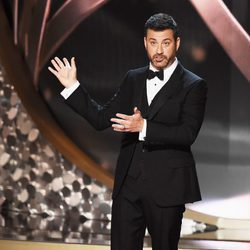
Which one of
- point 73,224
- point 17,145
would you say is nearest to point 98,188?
point 73,224

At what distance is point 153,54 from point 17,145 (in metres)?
2.19

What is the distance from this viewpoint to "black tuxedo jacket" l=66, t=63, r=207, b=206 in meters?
1.69

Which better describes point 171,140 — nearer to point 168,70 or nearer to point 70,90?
point 168,70

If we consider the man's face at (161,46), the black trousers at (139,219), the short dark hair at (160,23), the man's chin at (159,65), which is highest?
the short dark hair at (160,23)

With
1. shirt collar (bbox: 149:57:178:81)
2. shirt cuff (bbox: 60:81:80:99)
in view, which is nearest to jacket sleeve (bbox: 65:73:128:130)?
shirt cuff (bbox: 60:81:80:99)

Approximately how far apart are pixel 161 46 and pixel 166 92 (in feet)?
0.42

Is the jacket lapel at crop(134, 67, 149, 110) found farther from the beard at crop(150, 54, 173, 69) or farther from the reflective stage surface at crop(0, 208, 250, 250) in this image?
the reflective stage surface at crop(0, 208, 250, 250)

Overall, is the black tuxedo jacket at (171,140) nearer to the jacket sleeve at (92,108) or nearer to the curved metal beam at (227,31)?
the jacket sleeve at (92,108)

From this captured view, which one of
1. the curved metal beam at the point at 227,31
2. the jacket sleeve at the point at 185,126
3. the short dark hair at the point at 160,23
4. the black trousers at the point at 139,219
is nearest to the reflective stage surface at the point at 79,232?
the curved metal beam at the point at 227,31

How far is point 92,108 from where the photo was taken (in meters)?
1.83

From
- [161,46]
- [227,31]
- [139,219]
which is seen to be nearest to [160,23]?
[161,46]

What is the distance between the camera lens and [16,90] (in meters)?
3.67

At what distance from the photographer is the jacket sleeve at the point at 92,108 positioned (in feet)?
5.96

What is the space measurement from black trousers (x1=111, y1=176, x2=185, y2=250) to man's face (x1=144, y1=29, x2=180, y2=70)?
1.04ft
